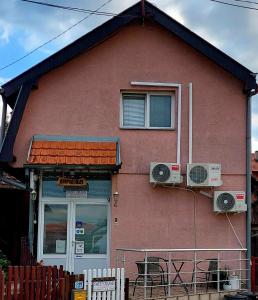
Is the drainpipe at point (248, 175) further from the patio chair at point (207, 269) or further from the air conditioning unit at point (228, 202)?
the patio chair at point (207, 269)

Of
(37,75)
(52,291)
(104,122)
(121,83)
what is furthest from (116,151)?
(52,291)

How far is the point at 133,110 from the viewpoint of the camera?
15.4 metres

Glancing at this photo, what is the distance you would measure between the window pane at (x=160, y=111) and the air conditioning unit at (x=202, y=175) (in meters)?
1.47

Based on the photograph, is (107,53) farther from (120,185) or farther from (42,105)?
(120,185)

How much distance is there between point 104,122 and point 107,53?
186 centimetres

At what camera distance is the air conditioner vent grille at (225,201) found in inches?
578

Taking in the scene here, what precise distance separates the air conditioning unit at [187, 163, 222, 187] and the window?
1.40m

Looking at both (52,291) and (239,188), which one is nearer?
(52,291)

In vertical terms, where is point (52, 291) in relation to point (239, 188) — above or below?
below

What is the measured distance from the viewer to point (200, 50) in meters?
15.2

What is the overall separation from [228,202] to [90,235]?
3.68 meters

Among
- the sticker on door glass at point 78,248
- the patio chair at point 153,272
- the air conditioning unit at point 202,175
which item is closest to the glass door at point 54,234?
the sticker on door glass at point 78,248

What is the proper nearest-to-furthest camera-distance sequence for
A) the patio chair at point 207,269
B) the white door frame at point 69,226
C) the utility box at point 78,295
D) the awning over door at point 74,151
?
the utility box at point 78,295 → the patio chair at point 207,269 → the awning over door at point 74,151 → the white door frame at point 69,226

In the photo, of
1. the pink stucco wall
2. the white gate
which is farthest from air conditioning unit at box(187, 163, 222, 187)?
the white gate
